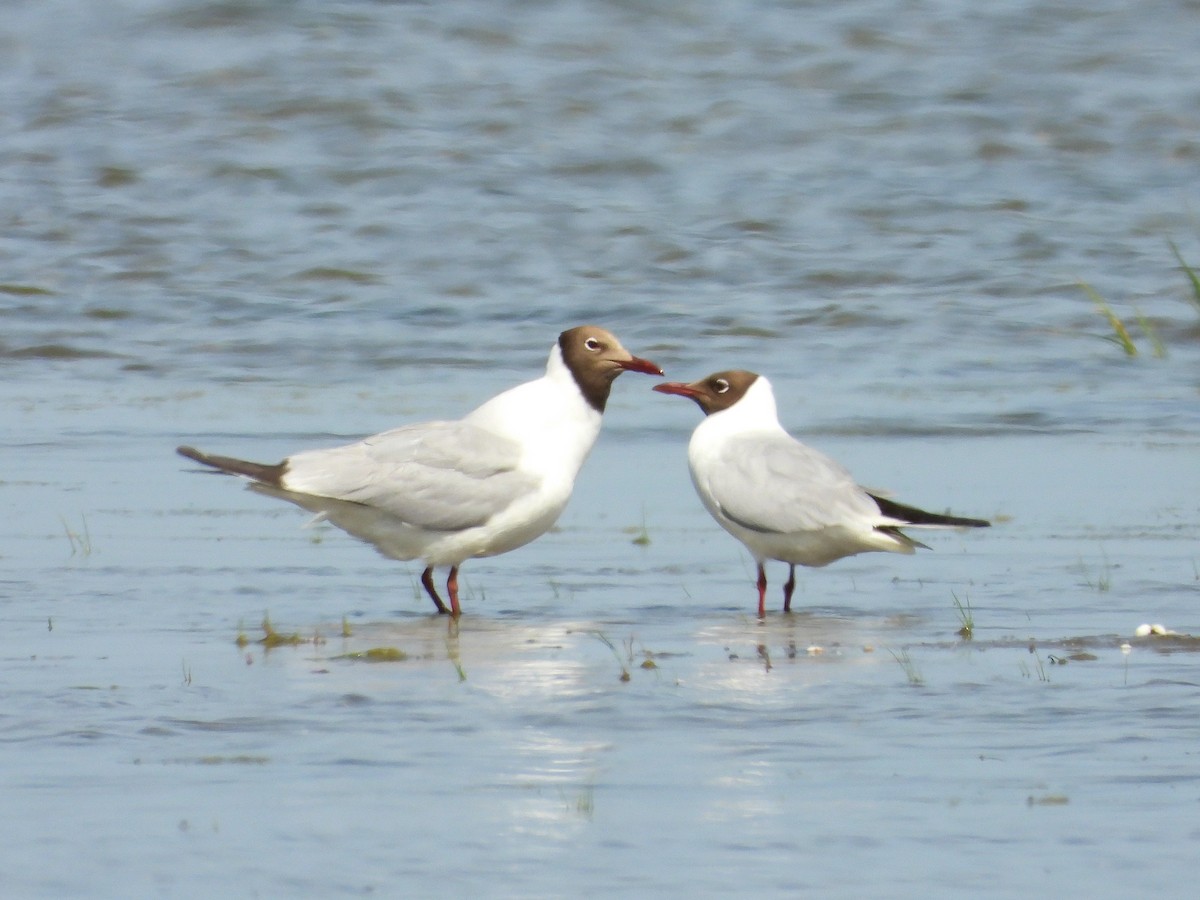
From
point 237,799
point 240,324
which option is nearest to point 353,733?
point 237,799

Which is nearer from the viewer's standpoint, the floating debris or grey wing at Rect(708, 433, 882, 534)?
the floating debris

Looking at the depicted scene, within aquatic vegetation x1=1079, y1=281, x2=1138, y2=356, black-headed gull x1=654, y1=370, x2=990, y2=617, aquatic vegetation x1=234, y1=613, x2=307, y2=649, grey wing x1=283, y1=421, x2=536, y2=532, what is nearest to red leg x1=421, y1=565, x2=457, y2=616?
grey wing x1=283, y1=421, x2=536, y2=532

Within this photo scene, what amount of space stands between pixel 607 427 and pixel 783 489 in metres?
2.92

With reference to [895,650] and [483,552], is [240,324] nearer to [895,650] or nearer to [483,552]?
[483,552]

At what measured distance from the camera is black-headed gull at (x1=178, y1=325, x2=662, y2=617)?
7.24 metres

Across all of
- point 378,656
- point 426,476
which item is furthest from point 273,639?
point 426,476

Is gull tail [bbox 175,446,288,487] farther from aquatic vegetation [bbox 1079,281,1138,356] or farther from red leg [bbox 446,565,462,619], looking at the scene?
aquatic vegetation [bbox 1079,281,1138,356]

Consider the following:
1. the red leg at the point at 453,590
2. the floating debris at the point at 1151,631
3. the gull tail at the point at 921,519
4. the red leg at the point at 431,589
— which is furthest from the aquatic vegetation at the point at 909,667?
the red leg at the point at 431,589

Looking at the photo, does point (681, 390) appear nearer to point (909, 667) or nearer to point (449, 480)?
point (449, 480)

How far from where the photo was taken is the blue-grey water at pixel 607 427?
441 cm

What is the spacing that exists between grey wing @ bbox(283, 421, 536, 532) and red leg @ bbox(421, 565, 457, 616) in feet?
0.55

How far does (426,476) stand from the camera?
24.0 ft

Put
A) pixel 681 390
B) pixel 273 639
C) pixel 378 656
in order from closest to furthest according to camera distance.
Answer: pixel 378 656, pixel 273 639, pixel 681 390

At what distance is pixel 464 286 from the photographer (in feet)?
45.6
